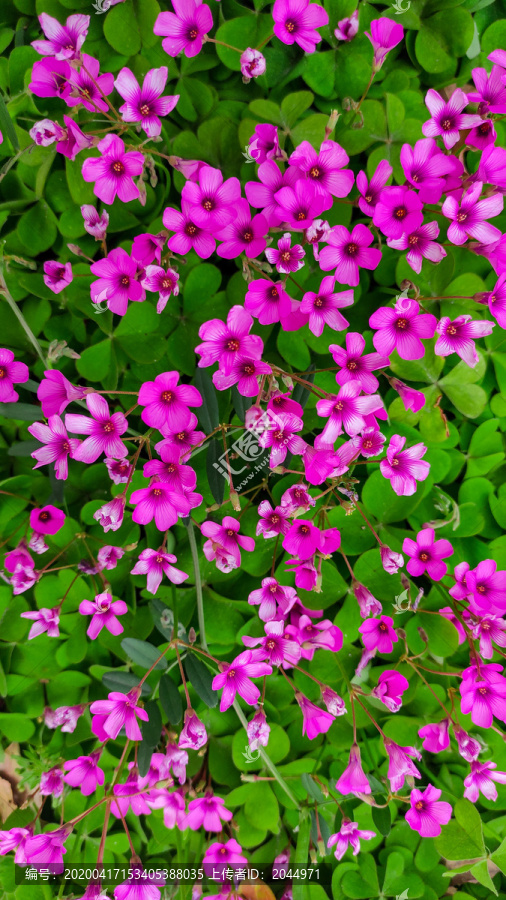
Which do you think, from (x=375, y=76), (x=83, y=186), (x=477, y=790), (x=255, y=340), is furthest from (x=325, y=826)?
(x=375, y=76)

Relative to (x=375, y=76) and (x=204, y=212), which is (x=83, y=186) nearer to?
(x=204, y=212)

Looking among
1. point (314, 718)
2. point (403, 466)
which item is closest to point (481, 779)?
point (314, 718)

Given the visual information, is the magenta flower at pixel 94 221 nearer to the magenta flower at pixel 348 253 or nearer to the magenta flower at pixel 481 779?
the magenta flower at pixel 348 253

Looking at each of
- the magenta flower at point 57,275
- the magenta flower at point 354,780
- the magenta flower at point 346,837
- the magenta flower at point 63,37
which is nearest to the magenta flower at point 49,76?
the magenta flower at point 63,37

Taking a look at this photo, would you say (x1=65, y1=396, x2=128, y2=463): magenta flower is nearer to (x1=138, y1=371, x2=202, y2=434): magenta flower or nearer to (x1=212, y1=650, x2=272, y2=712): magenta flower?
(x1=138, y1=371, x2=202, y2=434): magenta flower

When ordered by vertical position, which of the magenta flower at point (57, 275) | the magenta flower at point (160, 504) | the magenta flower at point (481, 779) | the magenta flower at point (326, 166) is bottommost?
the magenta flower at point (481, 779)

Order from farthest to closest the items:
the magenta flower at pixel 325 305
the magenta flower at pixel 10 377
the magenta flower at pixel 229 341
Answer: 1. the magenta flower at pixel 10 377
2. the magenta flower at pixel 325 305
3. the magenta flower at pixel 229 341

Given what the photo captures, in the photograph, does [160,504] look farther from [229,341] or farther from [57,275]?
[57,275]
